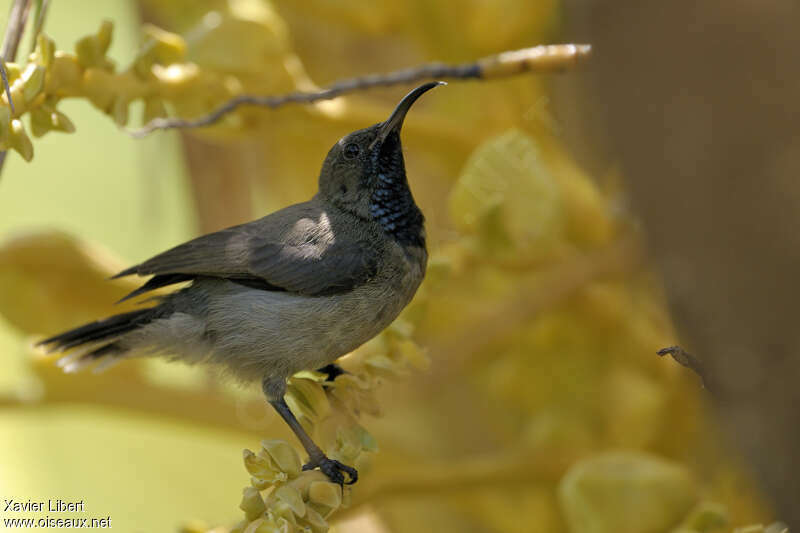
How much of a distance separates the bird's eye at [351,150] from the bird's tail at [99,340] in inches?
6.6

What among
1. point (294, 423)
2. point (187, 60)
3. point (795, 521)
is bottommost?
point (795, 521)

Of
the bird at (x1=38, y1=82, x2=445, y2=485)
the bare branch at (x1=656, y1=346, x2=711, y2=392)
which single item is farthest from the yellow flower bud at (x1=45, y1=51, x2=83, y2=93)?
the bare branch at (x1=656, y1=346, x2=711, y2=392)

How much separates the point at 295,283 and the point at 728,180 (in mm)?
350

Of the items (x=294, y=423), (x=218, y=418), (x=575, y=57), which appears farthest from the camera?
(x=218, y=418)

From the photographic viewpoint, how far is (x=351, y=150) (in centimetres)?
56

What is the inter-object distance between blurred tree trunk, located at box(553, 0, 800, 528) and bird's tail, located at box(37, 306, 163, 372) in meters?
0.42

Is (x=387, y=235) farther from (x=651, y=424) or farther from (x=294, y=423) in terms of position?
(x=651, y=424)

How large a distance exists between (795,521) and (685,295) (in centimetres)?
7

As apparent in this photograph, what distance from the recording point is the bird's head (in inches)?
21.6

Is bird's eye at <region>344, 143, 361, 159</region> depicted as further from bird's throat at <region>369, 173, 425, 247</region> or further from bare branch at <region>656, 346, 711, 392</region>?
bare branch at <region>656, 346, 711, 392</region>

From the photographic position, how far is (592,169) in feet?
2.29

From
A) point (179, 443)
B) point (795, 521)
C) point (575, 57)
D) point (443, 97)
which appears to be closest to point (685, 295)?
point (795, 521)

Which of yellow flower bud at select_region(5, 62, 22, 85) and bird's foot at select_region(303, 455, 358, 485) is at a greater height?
yellow flower bud at select_region(5, 62, 22, 85)

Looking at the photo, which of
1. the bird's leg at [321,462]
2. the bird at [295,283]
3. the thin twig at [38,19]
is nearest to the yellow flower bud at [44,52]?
the thin twig at [38,19]
